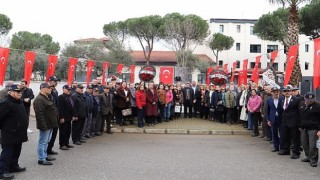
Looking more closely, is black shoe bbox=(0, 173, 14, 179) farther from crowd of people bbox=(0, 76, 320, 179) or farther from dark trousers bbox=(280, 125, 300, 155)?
dark trousers bbox=(280, 125, 300, 155)

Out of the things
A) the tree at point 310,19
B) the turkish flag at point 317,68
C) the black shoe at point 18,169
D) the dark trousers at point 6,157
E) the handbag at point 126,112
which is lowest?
the black shoe at point 18,169

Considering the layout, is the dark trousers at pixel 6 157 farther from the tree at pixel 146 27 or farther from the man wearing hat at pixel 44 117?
the tree at pixel 146 27

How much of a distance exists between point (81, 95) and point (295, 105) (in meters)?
6.15

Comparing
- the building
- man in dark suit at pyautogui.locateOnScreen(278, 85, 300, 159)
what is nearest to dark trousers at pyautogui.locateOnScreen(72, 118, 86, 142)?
man in dark suit at pyautogui.locateOnScreen(278, 85, 300, 159)

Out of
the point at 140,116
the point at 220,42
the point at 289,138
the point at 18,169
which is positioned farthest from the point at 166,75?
the point at 220,42

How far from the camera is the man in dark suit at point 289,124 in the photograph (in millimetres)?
9652

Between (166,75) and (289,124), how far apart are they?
1277 centimetres

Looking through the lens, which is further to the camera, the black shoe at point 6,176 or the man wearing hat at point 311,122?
the man wearing hat at point 311,122

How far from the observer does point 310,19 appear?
37.8 metres

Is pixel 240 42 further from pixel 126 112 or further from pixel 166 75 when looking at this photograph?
pixel 126 112

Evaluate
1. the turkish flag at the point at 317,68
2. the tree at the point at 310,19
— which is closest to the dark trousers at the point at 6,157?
the turkish flag at the point at 317,68

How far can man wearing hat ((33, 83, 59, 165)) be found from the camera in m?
8.19

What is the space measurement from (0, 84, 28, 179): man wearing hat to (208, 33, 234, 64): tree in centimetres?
5474

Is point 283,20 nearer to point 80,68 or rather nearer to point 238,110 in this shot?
point 80,68
